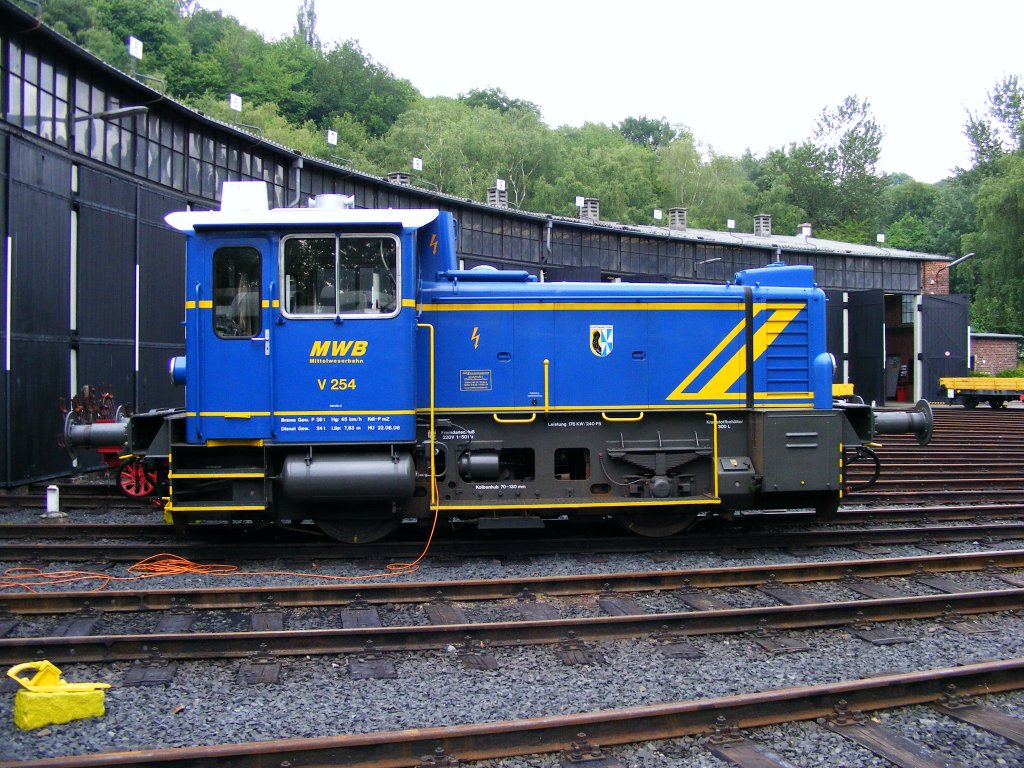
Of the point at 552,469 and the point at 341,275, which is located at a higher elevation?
the point at 341,275

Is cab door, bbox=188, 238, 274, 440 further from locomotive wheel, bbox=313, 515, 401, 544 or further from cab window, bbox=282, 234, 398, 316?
locomotive wheel, bbox=313, 515, 401, 544

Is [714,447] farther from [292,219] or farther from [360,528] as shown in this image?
[292,219]

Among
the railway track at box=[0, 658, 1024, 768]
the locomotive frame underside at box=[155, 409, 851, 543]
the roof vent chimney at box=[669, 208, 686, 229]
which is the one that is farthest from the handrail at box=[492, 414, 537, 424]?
the roof vent chimney at box=[669, 208, 686, 229]

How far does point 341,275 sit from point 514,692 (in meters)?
4.47

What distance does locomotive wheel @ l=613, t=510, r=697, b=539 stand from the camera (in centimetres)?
930

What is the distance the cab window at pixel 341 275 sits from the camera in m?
8.10

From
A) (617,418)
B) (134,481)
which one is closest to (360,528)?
(617,418)

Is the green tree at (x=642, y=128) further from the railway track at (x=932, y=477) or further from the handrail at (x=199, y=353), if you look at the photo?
the handrail at (x=199, y=353)

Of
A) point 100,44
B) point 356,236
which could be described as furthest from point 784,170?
point 356,236

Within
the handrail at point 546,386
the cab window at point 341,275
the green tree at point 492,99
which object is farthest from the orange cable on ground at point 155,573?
the green tree at point 492,99

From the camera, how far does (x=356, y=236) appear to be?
808 centimetres

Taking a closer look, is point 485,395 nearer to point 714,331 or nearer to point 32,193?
point 714,331

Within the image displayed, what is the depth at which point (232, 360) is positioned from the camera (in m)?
8.12

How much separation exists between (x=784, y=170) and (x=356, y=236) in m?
90.6
